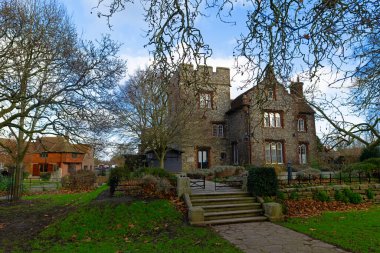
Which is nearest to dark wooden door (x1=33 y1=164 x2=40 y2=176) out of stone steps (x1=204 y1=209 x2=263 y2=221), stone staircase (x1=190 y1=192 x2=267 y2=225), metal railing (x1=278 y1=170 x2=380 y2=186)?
stone staircase (x1=190 y1=192 x2=267 y2=225)

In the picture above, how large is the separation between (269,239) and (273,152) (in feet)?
76.0

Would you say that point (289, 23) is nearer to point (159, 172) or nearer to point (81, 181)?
point (159, 172)

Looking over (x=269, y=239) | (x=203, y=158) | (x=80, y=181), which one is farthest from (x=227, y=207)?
(x=203, y=158)

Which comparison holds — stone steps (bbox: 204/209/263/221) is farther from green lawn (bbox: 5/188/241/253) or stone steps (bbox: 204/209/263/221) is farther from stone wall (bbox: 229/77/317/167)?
stone wall (bbox: 229/77/317/167)

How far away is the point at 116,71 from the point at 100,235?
731cm

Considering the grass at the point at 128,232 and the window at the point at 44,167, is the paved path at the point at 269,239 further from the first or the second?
the window at the point at 44,167

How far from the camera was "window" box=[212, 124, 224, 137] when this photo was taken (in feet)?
108

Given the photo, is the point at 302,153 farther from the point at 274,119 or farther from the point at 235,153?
the point at 235,153

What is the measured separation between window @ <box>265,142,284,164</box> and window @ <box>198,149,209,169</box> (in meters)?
6.28

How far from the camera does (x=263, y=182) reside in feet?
42.2

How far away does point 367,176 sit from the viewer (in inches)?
669

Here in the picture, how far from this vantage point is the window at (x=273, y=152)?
30.4 metres

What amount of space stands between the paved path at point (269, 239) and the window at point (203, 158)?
20990 mm

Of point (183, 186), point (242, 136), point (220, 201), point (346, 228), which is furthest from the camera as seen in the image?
point (242, 136)
